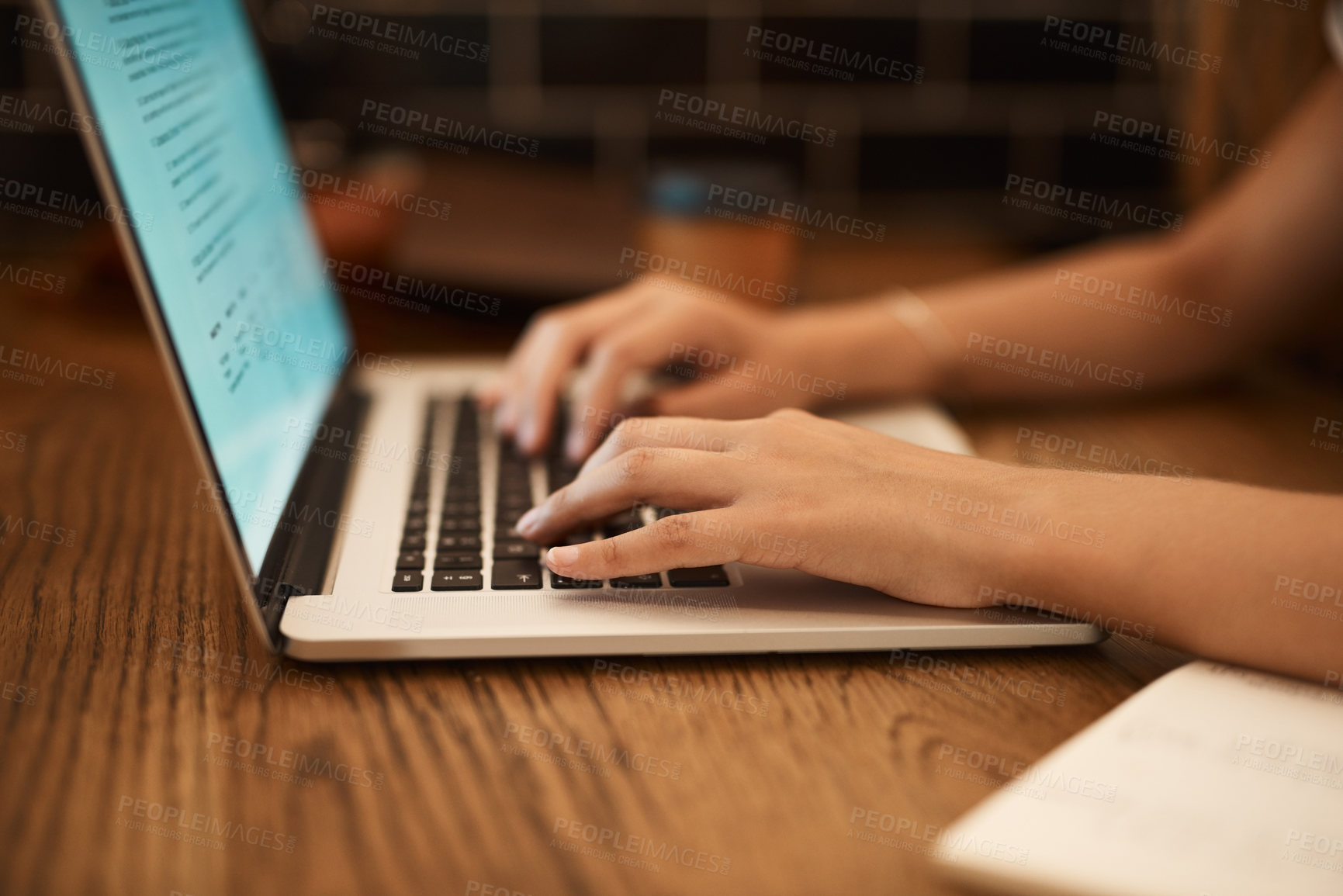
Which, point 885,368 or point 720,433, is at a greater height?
point 720,433

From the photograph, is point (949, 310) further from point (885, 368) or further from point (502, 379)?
point (502, 379)

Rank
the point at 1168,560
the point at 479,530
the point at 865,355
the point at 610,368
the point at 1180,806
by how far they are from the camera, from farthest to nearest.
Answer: the point at 865,355 < the point at 610,368 < the point at 479,530 < the point at 1168,560 < the point at 1180,806

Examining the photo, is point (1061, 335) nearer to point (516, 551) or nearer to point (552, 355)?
point (552, 355)

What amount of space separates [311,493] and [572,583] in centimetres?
18

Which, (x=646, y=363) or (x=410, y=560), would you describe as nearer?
(x=410, y=560)

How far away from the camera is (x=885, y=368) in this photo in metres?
0.80

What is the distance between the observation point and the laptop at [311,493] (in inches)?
16.7

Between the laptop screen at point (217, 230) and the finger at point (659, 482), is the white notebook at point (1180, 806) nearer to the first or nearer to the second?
the finger at point (659, 482)

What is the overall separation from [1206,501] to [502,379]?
488 mm

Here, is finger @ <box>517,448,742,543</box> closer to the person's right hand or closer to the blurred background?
the person's right hand

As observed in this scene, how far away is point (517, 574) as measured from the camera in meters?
0.48

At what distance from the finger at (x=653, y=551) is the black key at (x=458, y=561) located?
0.05 meters

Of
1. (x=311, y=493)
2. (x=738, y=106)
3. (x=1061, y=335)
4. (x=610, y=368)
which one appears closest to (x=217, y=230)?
(x=311, y=493)

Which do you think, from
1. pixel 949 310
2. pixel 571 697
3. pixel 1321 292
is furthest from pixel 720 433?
pixel 1321 292
